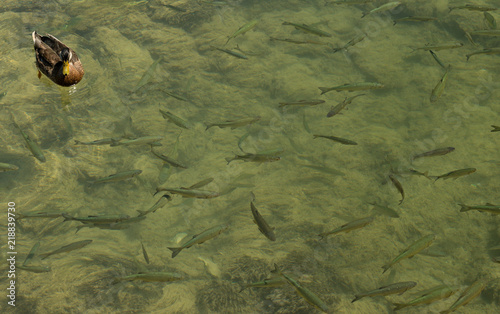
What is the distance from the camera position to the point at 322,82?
667 centimetres

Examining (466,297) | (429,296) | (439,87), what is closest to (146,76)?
(439,87)

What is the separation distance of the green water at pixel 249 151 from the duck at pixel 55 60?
179cm

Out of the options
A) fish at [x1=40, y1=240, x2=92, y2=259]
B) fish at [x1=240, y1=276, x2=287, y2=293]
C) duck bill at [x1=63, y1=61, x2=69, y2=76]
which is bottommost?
fish at [x1=40, y1=240, x2=92, y2=259]

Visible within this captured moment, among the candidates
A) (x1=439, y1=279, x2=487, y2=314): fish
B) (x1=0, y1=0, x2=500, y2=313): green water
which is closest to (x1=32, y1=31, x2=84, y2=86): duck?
(x1=0, y1=0, x2=500, y2=313): green water

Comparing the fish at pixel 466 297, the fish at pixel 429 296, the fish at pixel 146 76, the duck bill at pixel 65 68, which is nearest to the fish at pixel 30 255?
the duck bill at pixel 65 68

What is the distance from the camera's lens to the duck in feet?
10.4

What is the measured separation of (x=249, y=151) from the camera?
555 cm

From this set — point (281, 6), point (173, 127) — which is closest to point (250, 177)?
point (173, 127)

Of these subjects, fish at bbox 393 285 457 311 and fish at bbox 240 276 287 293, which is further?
fish at bbox 240 276 287 293

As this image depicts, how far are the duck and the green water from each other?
5.86ft

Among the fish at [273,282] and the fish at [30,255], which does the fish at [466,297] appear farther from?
the fish at [30,255]

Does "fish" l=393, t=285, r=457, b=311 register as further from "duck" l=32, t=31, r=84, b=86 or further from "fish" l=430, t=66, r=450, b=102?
"duck" l=32, t=31, r=84, b=86

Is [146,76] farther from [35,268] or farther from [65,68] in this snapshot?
[35,268]

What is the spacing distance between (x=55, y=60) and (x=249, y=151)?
10.3ft
